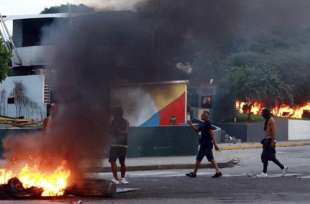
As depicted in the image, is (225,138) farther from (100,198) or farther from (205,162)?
(100,198)

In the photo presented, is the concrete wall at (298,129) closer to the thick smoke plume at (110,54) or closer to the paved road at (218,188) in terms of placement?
the paved road at (218,188)

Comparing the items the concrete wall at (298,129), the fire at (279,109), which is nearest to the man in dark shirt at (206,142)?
the fire at (279,109)

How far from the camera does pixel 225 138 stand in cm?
3828

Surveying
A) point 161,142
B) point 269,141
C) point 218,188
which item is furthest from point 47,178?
point 161,142

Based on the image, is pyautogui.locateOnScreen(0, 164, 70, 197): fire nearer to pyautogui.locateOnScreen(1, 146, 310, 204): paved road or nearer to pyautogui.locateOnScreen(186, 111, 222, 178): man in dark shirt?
pyautogui.locateOnScreen(1, 146, 310, 204): paved road

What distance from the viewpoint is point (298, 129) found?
46.2 metres

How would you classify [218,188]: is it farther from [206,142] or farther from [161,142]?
[161,142]

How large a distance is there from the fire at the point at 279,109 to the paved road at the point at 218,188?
26.3 metres

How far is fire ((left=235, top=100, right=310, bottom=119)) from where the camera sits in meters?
45.3

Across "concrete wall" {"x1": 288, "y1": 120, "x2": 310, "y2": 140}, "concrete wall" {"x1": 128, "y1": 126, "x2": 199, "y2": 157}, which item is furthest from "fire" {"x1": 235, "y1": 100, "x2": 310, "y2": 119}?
"concrete wall" {"x1": 128, "y1": 126, "x2": 199, "y2": 157}

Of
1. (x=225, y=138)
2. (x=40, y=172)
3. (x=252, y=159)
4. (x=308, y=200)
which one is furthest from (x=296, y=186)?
(x=225, y=138)

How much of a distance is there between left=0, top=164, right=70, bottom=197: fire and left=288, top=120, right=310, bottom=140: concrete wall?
113 feet

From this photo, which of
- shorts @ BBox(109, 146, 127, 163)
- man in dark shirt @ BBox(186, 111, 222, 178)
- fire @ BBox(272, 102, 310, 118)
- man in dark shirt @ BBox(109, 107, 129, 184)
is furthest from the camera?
fire @ BBox(272, 102, 310, 118)

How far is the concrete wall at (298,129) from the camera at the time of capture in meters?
45.3
